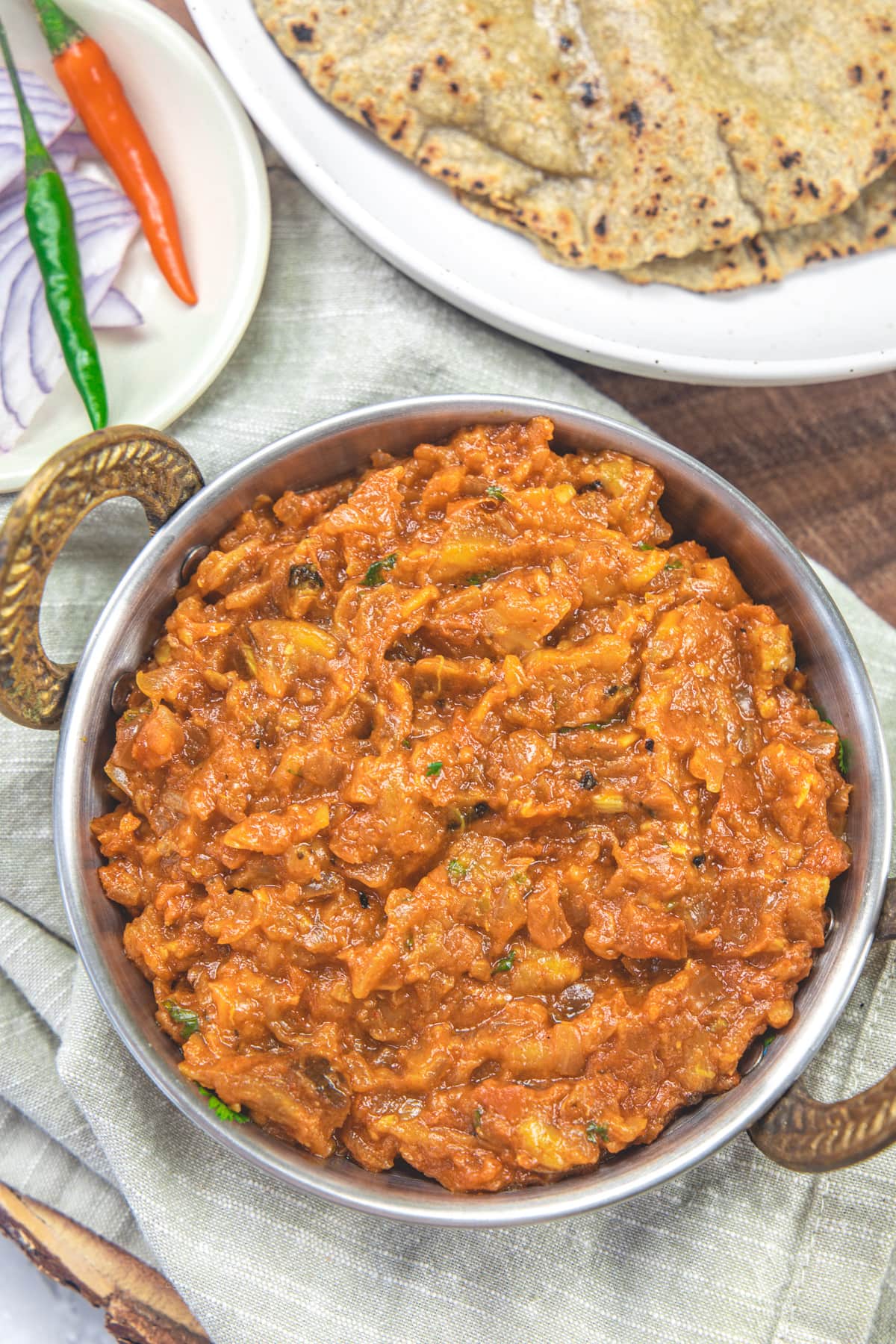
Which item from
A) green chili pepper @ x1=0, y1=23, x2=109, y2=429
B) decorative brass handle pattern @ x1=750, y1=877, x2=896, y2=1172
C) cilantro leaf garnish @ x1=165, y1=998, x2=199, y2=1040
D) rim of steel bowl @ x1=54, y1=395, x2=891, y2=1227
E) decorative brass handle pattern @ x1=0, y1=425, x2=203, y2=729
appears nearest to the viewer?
decorative brass handle pattern @ x1=750, y1=877, x2=896, y2=1172

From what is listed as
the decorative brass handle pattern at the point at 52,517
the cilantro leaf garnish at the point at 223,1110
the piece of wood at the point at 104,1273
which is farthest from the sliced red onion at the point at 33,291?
the piece of wood at the point at 104,1273

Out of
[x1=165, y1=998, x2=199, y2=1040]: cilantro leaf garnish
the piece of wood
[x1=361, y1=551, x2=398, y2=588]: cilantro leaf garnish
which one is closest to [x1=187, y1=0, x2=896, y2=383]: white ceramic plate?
[x1=361, y1=551, x2=398, y2=588]: cilantro leaf garnish

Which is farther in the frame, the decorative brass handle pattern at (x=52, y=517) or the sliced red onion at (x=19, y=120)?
the sliced red onion at (x=19, y=120)

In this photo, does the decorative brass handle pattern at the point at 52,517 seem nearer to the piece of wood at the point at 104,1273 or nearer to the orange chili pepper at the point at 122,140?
the orange chili pepper at the point at 122,140

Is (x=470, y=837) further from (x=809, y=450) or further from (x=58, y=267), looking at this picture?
(x=58, y=267)

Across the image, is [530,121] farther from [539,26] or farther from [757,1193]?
[757,1193]

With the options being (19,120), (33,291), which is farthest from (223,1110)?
(19,120)

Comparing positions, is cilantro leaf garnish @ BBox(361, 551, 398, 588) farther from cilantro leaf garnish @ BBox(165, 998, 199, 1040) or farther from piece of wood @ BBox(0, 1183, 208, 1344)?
piece of wood @ BBox(0, 1183, 208, 1344)
